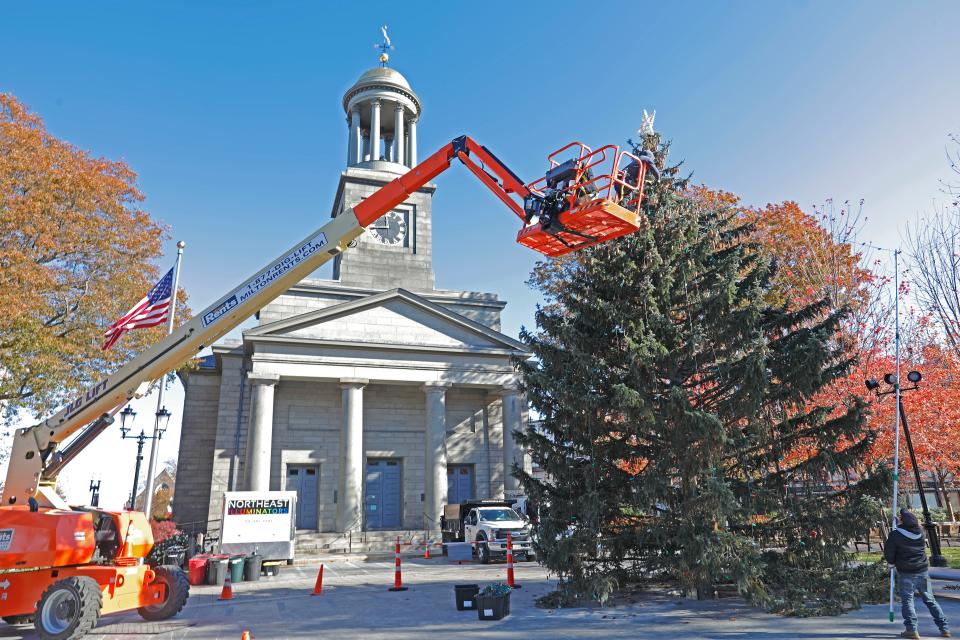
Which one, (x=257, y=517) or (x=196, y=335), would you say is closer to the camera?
(x=196, y=335)

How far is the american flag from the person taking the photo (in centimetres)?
1556

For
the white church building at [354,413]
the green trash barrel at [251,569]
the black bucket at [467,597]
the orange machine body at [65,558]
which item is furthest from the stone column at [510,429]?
the orange machine body at [65,558]

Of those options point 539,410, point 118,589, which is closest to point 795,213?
point 539,410

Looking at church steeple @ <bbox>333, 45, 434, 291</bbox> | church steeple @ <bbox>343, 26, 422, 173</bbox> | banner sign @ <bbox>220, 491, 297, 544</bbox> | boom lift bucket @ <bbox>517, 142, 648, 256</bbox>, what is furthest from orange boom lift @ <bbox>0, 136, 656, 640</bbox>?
church steeple @ <bbox>343, 26, 422, 173</bbox>

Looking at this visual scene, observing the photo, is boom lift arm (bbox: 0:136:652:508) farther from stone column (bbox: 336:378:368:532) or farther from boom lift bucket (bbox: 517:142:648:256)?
stone column (bbox: 336:378:368:532)

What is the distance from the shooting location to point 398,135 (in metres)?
41.2

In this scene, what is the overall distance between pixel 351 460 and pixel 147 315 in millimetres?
15147

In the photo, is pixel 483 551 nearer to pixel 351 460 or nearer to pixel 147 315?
pixel 351 460

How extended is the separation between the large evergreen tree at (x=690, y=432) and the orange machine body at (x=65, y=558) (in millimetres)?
6965

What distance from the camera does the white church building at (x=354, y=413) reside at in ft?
97.5

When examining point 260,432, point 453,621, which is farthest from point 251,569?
point 260,432

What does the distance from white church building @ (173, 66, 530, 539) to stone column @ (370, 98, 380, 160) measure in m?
9.81

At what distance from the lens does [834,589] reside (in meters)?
10.0

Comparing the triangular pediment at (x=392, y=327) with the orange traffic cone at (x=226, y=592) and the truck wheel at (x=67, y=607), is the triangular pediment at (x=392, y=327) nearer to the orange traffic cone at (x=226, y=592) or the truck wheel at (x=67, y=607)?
the orange traffic cone at (x=226, y=592)
